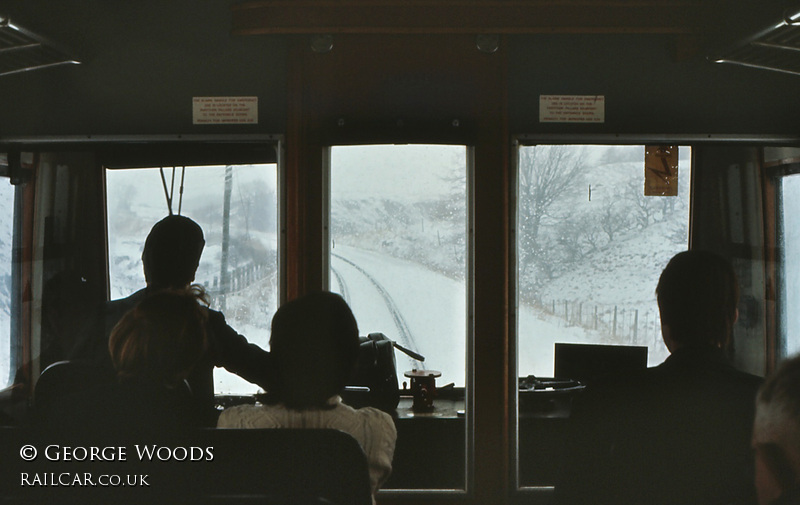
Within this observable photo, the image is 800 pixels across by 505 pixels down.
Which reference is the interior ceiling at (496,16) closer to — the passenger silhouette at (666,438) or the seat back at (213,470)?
the passenger silhouette at (666,438)

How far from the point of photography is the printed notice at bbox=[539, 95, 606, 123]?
2316 mm

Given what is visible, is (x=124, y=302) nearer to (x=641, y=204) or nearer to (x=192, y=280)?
(x=192, y=280)

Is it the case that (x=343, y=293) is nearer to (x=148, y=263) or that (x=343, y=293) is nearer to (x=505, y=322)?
(x=505, y=322)

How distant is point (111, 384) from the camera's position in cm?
129

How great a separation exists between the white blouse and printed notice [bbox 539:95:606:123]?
4.58 ft

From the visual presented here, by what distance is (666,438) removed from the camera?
1163 millimetres

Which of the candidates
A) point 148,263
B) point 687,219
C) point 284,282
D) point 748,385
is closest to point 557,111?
point 687,219

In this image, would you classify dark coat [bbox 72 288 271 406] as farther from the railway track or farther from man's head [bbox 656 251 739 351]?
man's head [bbox 656 251 739 351]

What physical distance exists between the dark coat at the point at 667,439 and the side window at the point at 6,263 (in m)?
2.23

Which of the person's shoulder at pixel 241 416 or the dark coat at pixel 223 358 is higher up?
the dark coat at pixel 223 358

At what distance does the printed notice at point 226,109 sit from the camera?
2.29 meters

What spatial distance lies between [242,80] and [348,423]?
143 centimetres

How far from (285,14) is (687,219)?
178 centimetres

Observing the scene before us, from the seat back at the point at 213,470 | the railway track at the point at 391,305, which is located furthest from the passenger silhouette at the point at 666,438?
the railway track at the point at 391,305
